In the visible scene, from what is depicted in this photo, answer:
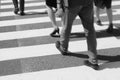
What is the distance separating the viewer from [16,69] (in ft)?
15.1

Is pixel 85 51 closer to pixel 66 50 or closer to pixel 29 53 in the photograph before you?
pixel 66 50

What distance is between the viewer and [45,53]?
17.2 ft

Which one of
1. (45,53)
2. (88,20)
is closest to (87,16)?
(88,20)

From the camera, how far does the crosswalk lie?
4332 mm

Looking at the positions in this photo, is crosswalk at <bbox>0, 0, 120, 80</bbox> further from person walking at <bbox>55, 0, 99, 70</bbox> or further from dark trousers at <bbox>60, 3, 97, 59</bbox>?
dark trousers at <bbox>60, 3, 97, 59</bbox>

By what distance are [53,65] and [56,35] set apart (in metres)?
1.62

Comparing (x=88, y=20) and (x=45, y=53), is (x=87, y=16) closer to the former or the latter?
(x=88, y=20)

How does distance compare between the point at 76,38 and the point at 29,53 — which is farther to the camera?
the point at 76,38

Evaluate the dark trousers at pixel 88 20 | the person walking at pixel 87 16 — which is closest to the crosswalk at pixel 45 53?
the person walking at pixel 87 16

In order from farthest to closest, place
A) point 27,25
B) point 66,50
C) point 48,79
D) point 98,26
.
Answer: point 27,25 < point 98,26 < point 66,50 < point 48,79

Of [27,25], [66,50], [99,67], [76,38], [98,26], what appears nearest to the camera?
[99,67]

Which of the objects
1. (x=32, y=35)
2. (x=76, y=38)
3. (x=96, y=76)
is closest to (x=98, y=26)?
(x=76, y=38)

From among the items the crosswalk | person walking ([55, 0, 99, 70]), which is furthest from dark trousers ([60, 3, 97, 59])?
the crosswalk

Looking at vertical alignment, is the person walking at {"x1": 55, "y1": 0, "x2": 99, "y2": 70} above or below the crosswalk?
above
